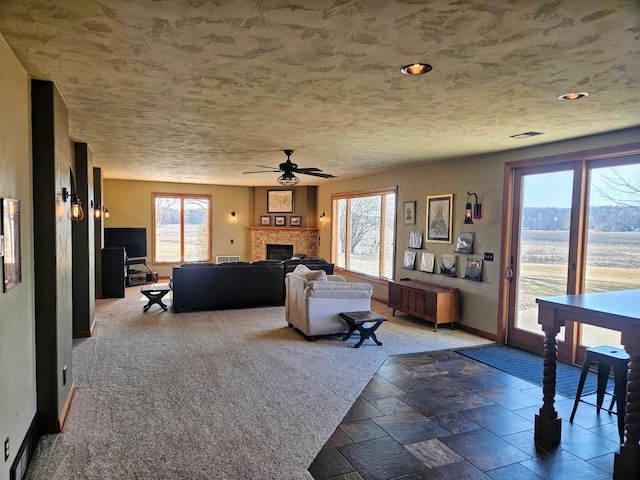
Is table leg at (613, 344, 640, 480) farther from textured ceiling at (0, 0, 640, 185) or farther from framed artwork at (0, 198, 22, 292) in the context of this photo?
framed artwork at (0, 198, 22, 292)

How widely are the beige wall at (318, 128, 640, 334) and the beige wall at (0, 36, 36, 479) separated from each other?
5068 mm

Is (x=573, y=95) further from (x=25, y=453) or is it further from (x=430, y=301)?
(x=25, y=453)

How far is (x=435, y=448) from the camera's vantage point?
9.67 feet

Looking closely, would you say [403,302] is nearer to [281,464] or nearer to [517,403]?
[517,403]

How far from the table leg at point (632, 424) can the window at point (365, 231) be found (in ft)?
18.0

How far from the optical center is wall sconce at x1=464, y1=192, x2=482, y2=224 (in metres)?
5.91

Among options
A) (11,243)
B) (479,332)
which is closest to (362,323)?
(479,332)

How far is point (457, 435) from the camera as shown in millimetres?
3131

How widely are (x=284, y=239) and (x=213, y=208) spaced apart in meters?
2.05

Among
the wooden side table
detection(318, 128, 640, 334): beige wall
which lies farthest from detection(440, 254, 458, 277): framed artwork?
the wooden side table

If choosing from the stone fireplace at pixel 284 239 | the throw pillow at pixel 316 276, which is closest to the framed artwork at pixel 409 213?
the throw pillow at pixel 316 276

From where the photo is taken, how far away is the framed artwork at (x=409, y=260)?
23.9 feet

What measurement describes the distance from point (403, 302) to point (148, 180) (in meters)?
6.87

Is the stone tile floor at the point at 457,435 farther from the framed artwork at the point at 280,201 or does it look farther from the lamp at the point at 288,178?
the framed artwork at the point at 280,201
